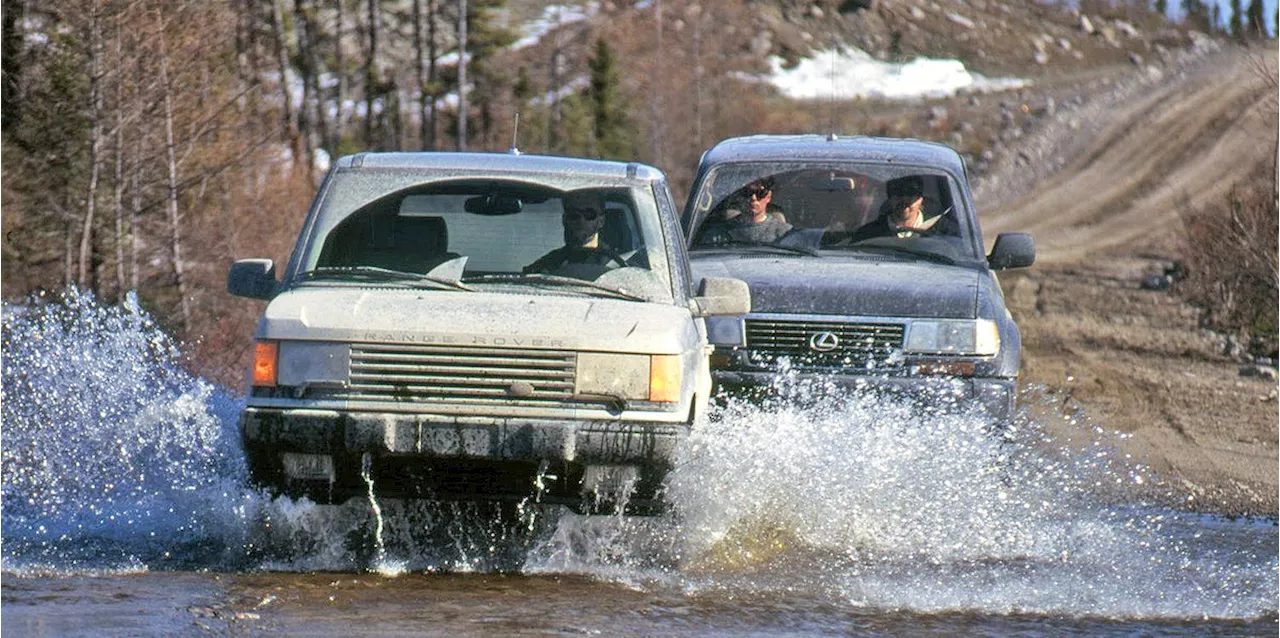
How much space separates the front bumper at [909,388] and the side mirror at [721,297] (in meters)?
1.18

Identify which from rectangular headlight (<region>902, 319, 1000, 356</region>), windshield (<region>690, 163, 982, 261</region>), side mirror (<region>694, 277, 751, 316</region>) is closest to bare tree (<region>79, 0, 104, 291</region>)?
windshield (<region>690, 163, 982, 261</region>)

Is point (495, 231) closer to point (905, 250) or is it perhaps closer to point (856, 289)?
point (856, 289)

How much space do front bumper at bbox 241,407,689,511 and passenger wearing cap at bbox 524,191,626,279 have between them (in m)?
1.05

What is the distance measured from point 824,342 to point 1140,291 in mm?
17813

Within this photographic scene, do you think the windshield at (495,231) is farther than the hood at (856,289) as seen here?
No

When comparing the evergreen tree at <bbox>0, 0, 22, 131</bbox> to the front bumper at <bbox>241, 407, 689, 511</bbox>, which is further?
the evergreen tree at <bbox>0, 0, 22, 131</bbox>

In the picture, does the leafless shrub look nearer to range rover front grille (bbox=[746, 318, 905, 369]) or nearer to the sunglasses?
range rover front grille (bbox=[746, 318, 905, 369])

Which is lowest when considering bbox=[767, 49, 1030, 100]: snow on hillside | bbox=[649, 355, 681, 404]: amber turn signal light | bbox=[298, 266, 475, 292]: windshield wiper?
bbox=[649, 355, 681, 404]: amber turn signal light

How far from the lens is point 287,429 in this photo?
23.5ft

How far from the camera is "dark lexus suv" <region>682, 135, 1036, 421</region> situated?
9.53m

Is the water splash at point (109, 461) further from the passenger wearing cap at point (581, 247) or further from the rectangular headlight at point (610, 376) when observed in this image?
the rectangular headlight at point (610, 376)

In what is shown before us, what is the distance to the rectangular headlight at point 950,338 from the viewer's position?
9508 millimetres

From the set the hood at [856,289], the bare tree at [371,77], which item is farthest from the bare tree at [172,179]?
the bare tree at [371,77]

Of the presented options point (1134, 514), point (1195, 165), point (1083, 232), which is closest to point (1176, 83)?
A: point (1195, 165)
